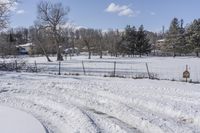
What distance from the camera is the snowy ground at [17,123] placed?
8805 mm

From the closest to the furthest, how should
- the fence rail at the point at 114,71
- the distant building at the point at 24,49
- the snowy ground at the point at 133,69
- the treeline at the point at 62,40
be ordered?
the fence rail at the point at 114,71, the snowy ground at the point at 133,69, the treeline at the point at 62,40, the distant building at the point at 24,49

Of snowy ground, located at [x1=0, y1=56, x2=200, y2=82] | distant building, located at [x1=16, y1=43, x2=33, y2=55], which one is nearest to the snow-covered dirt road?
snowy ground, located at [x1=0, y1=56, x2=200, y2=82]

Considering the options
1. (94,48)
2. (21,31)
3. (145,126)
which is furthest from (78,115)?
(21,31)

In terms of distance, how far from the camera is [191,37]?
78.1 meters

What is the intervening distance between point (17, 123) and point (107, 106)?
326cm

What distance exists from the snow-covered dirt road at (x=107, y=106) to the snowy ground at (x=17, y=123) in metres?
0.33

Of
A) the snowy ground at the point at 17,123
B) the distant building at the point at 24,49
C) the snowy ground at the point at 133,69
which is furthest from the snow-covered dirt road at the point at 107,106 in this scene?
the distant building at the point at 24,49

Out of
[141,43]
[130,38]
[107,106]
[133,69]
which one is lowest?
[133,69]

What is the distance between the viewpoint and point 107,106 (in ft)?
38.1

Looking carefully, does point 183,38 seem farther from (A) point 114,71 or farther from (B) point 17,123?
(B) point 17,123

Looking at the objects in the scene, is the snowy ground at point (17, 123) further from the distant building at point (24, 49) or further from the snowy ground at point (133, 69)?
the distant building at point (24, 49)

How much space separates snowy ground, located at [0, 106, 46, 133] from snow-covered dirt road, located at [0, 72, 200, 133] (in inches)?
12.9

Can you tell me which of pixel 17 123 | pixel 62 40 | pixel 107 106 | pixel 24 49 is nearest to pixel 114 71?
pixel 107 106

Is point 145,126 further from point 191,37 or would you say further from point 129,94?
point 191,37
